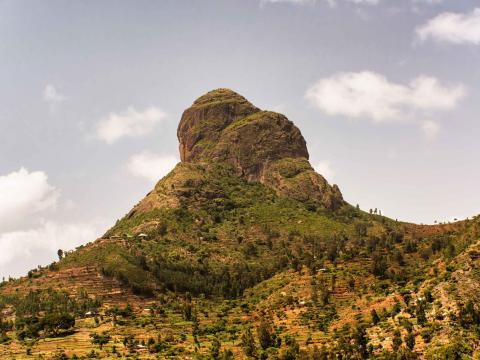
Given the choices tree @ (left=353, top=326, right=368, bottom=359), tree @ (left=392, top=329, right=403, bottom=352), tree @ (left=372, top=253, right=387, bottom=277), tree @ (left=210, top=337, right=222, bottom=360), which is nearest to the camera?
tree @ (left=392, top=329, right=403, bottom=352)

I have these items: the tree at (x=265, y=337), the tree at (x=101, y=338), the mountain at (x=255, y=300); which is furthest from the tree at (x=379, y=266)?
the tree at (x=101, y=338)

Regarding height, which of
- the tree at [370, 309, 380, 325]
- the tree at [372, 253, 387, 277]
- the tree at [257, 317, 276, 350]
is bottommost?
the tree at [257, 317, 276, 350]

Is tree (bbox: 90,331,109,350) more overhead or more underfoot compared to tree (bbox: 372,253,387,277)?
more underfoot

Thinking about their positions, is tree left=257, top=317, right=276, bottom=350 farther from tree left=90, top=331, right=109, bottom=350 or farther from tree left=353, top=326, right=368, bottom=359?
tree left=90, top=331, right=109, bottom=350

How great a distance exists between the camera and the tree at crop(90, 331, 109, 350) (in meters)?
121

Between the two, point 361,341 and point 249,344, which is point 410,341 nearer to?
point 361,341

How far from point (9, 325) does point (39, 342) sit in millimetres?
14991

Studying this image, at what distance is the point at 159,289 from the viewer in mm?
Result: 166750

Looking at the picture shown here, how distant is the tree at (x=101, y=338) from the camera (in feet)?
398

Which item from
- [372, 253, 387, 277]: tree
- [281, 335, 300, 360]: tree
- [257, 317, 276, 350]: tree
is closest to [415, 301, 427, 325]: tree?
[281, 335, 300, 360]: tree

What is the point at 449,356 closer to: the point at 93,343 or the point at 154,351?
the point at 154,351

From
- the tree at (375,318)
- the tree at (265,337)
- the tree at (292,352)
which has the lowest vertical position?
the tree at (292,352)

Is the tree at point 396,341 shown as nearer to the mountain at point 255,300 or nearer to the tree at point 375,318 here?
the mountain at point 255,300

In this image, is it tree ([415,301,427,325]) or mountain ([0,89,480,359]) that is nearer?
tree ([415,301,427,325])
